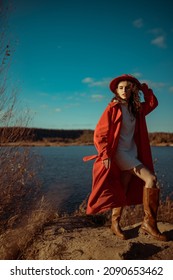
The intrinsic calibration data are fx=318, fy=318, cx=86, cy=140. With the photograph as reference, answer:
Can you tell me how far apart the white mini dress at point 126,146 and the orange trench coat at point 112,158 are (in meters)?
0.06

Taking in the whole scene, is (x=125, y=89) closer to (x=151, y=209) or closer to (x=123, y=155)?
(x=123, y=155)

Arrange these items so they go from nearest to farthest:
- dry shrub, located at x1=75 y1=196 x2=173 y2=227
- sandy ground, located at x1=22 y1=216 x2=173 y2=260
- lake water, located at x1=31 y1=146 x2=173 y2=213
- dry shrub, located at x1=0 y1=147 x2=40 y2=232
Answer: sandy ground, located at x1=22 y1=216 x2=173 y2=260 < dry shrub, located at x1=0 y1=147 x2=40 y2=232 < dry shrub, located at x1=75 y1=196 x2=173 y2=227 < lake water, located at x1=31 y1=146 x2=173 y2=213

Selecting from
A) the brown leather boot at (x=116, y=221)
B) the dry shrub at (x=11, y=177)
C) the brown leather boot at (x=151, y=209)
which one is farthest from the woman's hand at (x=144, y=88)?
the dry shrub at (x=11, y=177)

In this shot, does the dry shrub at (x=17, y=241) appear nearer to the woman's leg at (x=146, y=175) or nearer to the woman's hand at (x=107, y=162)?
the woman's hand at (x=107, y=162)

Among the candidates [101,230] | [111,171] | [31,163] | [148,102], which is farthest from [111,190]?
[31,163]

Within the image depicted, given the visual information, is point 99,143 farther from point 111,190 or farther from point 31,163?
point 31,163

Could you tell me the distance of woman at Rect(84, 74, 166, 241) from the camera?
2789 mm

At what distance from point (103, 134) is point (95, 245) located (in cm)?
98

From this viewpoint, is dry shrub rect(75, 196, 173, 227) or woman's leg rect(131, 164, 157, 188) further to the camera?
dry shrub rect(75, 196, 173, 227)

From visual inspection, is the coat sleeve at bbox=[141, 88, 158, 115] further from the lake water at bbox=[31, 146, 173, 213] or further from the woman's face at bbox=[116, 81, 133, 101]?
the lake water at bbox=[31, 146, 173, 213]

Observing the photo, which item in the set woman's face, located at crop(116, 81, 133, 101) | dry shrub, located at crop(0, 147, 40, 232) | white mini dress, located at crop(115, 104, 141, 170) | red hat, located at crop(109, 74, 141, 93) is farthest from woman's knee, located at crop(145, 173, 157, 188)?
dry shrub, located at crop(0, 147, 40, 232)

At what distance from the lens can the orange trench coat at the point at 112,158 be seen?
2.79m

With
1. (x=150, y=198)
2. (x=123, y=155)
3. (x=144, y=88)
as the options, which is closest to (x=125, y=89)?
(x=144, y=88)

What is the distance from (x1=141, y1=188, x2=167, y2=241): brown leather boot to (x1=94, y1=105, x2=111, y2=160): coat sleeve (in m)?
0.50
